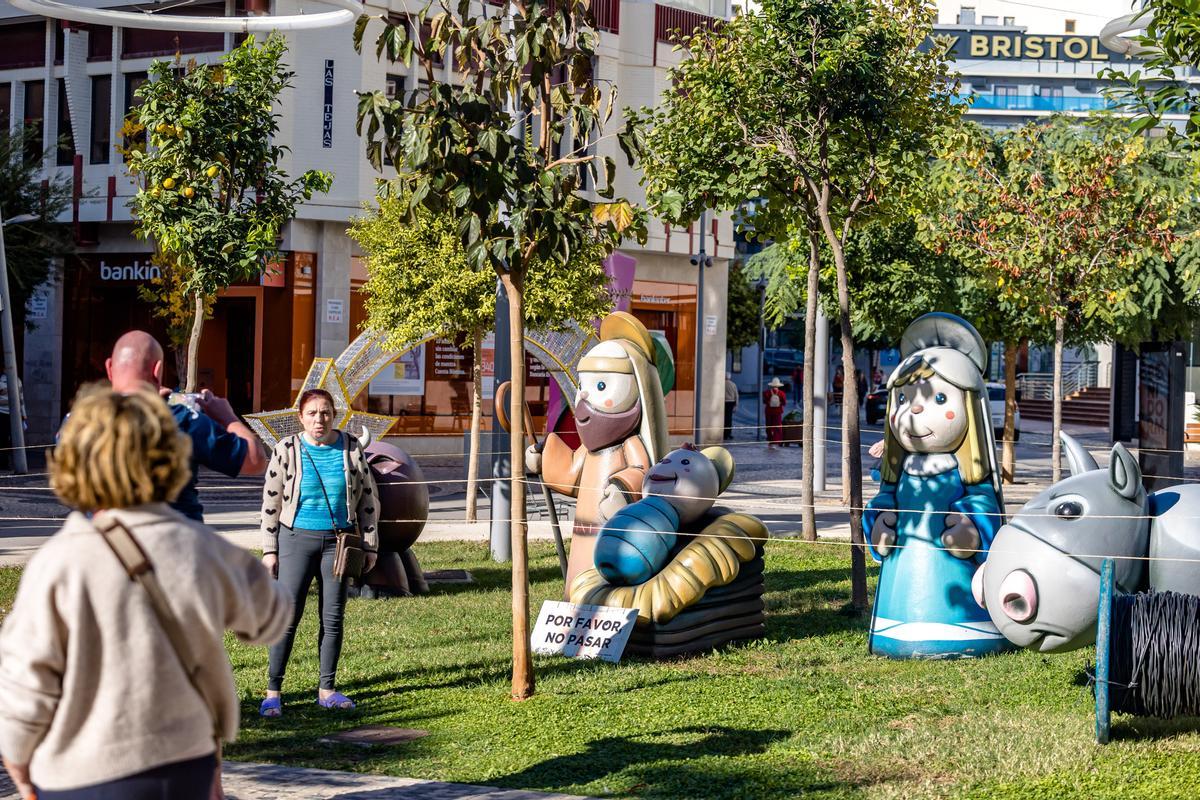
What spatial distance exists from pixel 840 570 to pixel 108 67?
19.3 metres

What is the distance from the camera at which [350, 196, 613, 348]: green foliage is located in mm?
16891

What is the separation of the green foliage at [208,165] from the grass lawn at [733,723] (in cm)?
449

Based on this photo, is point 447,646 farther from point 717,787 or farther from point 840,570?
point 840,570

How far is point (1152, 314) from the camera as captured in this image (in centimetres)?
2302

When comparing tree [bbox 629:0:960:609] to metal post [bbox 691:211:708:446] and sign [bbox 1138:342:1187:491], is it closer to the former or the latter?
sign [bbox 1138:342:1187:491]

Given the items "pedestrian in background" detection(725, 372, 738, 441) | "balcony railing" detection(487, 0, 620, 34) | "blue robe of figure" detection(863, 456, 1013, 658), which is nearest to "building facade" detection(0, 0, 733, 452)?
"balcony railing" detection(487, 0, 620, 34)

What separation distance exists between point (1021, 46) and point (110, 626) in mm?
102238

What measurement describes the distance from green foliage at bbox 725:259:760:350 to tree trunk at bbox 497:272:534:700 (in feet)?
121

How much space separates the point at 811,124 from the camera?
1237 centimetres

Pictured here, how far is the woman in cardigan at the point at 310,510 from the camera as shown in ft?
25.1

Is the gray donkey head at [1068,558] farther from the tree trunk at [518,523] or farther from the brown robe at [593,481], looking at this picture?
the brown robe at [593,481]

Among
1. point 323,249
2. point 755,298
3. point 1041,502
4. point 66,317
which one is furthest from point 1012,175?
point 755,298

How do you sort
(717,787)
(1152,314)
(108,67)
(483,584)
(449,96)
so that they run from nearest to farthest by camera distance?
1. (717,787)
2. (449,96)
3. (483,584)
4. (1152,314)
5. (108,67)

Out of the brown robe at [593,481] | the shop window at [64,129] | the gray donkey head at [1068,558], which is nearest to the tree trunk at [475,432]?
the brown robe at [593,481]
